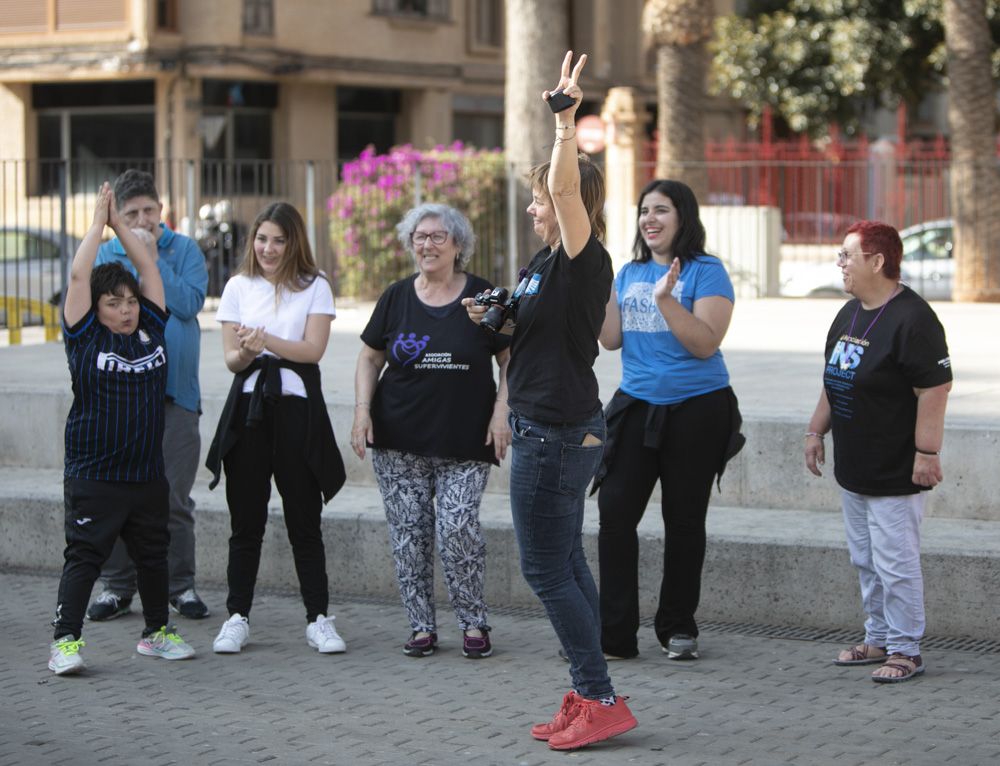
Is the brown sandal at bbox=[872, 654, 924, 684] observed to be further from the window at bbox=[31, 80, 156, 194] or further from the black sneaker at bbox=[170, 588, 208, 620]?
the window at bbox=[31, 80, 156, 194]

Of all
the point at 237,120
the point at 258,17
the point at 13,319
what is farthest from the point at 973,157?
the point at 237,120

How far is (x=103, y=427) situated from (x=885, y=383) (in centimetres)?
303

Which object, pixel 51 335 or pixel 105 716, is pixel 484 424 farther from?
pixel 51 335

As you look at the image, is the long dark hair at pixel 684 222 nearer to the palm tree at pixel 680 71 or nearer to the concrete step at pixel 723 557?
the concrete step at pixel 723 557

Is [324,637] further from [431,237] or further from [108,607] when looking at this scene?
[431,237]

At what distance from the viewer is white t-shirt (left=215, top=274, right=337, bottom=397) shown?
682 centimetres

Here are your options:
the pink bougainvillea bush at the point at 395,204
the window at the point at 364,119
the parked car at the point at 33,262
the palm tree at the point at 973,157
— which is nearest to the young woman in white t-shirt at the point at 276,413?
the parked car at the point at 33,262

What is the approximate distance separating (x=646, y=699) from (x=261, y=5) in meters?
26.2

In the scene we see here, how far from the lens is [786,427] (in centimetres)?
785

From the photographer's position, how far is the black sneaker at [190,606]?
292 inches

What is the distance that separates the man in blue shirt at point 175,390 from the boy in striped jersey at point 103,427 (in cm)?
56

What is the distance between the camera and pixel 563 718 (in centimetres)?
543

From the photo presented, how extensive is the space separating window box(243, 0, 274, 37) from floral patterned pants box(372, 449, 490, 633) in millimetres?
24773

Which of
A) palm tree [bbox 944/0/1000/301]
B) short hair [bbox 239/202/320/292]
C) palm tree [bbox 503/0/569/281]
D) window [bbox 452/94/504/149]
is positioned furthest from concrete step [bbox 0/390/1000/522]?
window [bbox 452/94/504/149]
